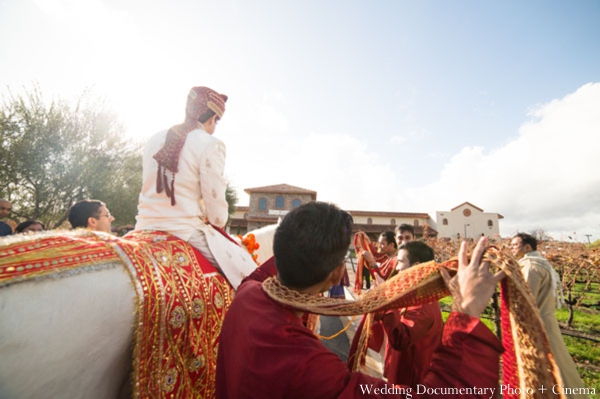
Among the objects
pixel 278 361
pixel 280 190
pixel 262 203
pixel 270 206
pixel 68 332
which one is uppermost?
pixel 280 190

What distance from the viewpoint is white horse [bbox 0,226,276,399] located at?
1.26 metres

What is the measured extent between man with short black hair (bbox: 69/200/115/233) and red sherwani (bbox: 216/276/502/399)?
9.83ft

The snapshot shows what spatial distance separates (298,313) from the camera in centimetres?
124

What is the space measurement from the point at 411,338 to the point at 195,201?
2.17m

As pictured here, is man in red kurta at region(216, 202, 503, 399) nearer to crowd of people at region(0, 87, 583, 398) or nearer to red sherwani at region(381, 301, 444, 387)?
crowd of people at region(0, 87, 583, 398)

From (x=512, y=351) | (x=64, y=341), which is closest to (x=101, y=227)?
(x=64, y=341)

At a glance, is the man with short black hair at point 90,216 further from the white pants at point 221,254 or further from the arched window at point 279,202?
the arched window at point 279,202

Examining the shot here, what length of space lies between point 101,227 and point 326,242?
315cm

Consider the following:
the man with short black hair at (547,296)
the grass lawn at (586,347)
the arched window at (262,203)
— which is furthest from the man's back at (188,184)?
the arched window at (262,203)

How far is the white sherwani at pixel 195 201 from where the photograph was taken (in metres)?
2.35

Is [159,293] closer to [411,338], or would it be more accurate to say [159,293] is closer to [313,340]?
[313,340]

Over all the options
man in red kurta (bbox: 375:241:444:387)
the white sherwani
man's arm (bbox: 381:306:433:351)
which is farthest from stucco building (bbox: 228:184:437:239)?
man's arm (bbox: 381:306:433:351)

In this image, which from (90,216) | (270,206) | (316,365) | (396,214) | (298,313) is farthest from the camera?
(396,214)

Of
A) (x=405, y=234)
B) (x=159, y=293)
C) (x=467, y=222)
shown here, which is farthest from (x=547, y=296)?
(x=467, y=222)
